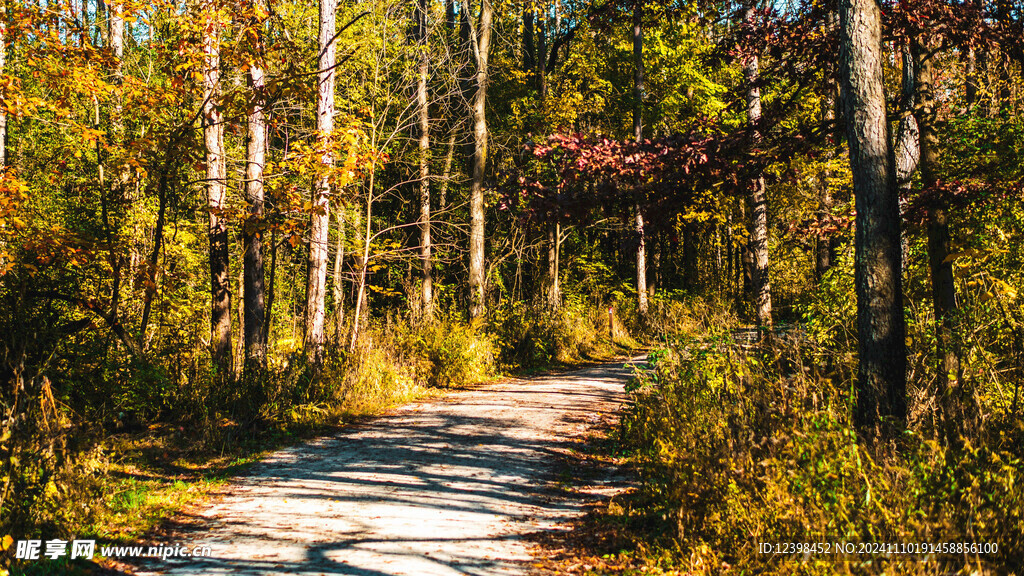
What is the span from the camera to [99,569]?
460 centimetres

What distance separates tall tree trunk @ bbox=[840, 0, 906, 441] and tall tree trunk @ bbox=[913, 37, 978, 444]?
16.0 inches

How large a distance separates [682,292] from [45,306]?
24843 mm

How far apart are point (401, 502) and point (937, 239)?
7.65m

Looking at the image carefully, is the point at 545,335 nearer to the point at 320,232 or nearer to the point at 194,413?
the point at 320,232

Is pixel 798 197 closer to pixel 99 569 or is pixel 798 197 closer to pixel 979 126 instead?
pixel 979 126

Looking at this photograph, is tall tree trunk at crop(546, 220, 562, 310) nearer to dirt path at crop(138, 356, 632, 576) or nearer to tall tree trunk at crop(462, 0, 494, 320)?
tall tree trunk at crop(462, 0, 494, 320)

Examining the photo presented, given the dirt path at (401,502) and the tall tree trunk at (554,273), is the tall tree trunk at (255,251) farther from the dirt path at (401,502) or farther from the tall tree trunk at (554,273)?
the tall tree trunk at (554,273)

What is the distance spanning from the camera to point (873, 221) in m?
6.11

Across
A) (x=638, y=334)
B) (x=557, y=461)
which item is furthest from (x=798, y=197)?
(x=557, y=461)

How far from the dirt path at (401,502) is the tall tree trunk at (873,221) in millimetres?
3090

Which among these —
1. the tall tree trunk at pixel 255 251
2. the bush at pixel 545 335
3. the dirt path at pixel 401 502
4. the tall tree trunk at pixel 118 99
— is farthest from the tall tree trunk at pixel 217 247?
the bush at pixel 545 335

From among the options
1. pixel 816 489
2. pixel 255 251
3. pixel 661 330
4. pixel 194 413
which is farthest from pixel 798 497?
pixel 255 251

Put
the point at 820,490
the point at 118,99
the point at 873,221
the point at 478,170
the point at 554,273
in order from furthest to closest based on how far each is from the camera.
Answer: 1. the point at 554,273
2. the point at 478,170
3. the point at 118,99
4. the point at 873,221
5. the point at 820,490

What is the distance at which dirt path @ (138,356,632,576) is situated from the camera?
15.4 ft
